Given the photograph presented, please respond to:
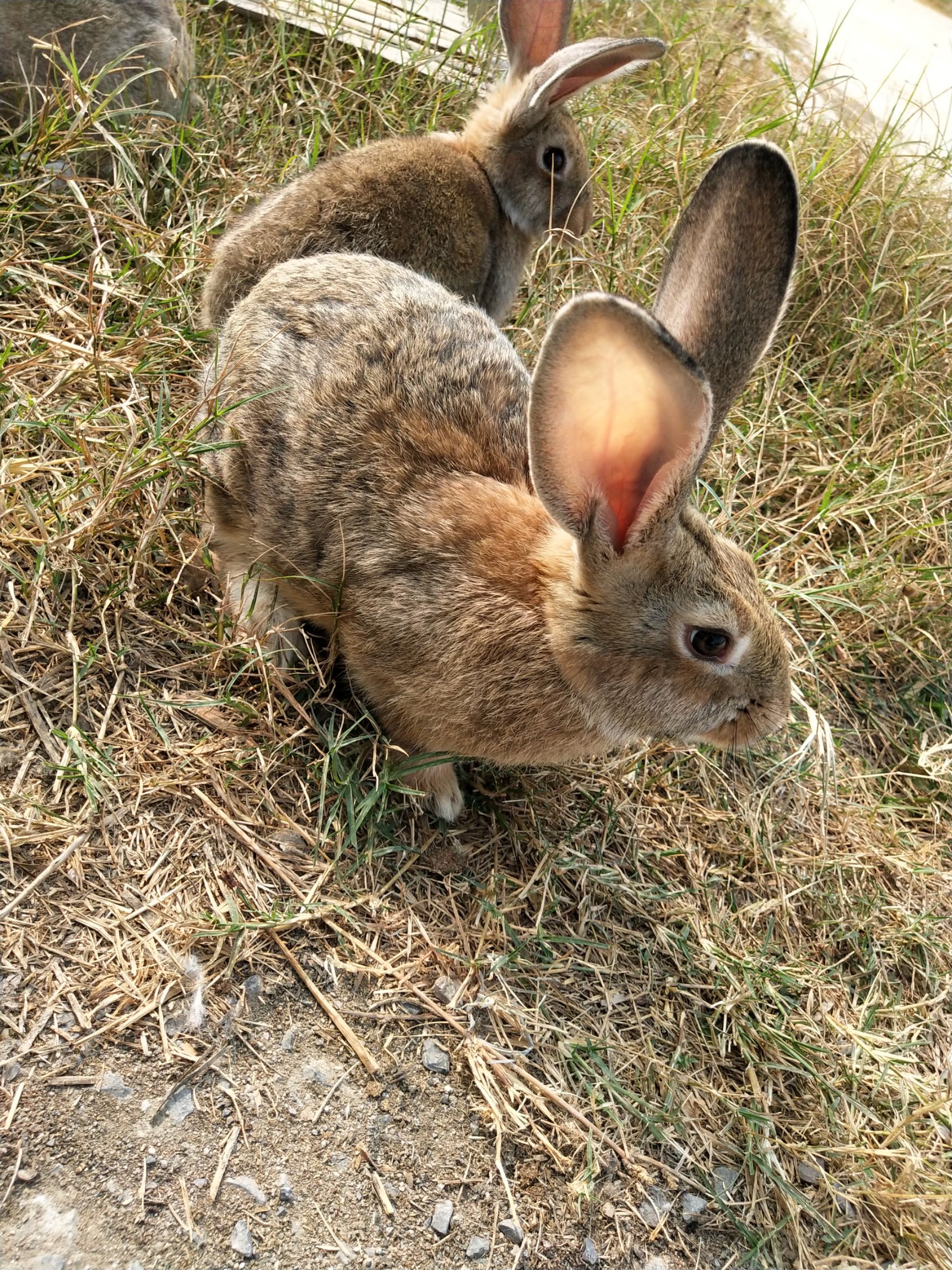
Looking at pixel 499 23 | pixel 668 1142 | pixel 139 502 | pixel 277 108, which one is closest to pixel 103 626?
pixel 139 502

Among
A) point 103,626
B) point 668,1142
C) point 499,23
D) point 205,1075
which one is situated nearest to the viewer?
point 205,1075

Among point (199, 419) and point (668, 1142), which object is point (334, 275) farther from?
point (668, 1142)

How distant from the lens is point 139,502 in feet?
11.3

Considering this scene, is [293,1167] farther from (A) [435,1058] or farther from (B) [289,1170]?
(A) [435,1058]

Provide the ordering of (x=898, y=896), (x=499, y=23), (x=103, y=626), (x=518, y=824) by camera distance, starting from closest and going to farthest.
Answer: (x=103, y=626) → (x=518, y=824) → (x=898, y=896) → (x=499, y=23)

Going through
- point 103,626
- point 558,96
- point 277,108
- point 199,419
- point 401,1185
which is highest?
point 558,96

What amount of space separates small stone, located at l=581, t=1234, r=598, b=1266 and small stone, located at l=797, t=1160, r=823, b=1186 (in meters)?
0.64

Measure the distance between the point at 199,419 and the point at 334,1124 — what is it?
2.03 metres

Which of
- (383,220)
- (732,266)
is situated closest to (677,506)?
(732,266)

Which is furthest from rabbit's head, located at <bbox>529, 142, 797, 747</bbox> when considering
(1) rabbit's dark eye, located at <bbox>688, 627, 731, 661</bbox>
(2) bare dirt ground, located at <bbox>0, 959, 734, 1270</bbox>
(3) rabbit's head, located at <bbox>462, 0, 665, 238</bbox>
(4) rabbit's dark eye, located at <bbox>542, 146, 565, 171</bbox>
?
(4) rabbit's dark eye, located at <bbox>542, 146, 565, 171</bbox>

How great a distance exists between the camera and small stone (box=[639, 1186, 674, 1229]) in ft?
9.05

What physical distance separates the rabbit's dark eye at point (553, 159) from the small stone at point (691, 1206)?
3969mm

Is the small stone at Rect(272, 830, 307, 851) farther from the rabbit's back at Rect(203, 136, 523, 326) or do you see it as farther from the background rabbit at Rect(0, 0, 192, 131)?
the background rabbit at Rect(0, 0, 192, 131)

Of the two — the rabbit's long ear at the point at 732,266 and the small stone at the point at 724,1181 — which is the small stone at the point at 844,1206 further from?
the rabbit's long ear at the point at 732,266
